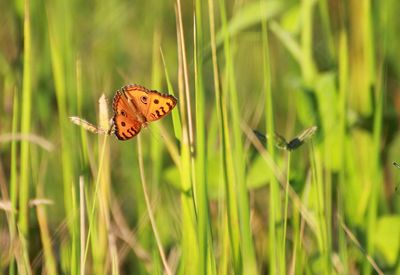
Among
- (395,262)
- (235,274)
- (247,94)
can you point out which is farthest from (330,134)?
(247,94)

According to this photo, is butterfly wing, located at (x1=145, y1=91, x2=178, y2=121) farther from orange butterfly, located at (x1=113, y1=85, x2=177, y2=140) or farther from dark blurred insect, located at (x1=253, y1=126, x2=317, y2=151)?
dark blurred insect, located at (x1=253, y1=126, x2=317, y2=151)

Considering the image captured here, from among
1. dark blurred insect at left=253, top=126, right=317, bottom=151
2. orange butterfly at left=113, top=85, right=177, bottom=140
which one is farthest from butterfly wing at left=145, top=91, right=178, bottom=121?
dark blurred insect at left=253, top=126, right=317, bottom=151

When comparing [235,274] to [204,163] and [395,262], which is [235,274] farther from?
[395,262]

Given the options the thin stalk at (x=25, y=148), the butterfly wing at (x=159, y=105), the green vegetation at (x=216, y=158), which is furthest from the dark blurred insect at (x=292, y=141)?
the thin stalk at (x=25, y=148)

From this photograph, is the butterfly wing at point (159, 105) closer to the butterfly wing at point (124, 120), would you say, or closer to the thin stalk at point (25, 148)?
the butterfly wing at point (124, 120)

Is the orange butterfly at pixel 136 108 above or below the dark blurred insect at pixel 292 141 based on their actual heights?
above

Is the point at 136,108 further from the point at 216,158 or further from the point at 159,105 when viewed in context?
the point at 216,158
